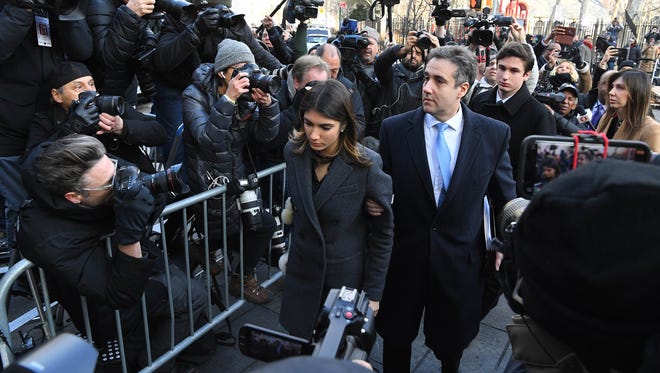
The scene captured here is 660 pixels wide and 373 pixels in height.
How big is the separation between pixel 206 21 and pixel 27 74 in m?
1.37

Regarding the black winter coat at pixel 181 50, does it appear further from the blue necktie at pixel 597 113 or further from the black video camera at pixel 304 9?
the blue necktie at pixel 597 113

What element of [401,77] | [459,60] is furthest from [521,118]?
[401,77]

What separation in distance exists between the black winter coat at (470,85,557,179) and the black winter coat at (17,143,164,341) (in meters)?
2.76

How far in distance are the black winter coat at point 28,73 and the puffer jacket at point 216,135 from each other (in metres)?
0.89

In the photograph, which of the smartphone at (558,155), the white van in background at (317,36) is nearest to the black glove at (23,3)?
the smartphone at (558,155)

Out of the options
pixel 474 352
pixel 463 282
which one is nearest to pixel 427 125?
pixel 463 282

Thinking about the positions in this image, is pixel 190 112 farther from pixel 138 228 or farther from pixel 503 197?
pixel 503 197

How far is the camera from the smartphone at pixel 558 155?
5.12 ft

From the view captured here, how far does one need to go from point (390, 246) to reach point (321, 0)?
A: 181 inches

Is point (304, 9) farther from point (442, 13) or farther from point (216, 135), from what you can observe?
point (216, 135)

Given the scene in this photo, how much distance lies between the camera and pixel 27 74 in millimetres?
3330

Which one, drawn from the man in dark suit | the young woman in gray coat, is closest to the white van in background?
the man in dark suit

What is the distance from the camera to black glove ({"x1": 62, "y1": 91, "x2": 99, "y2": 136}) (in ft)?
9.02

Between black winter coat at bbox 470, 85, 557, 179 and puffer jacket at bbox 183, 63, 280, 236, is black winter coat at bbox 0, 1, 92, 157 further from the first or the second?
black winter coat at bbox 470, 85, 557, 179
